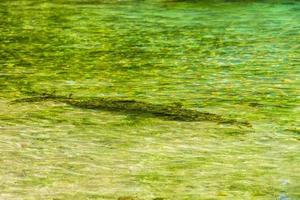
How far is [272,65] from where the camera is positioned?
10.1ft

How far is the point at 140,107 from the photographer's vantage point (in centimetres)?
251

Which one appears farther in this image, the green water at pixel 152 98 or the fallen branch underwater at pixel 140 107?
the fallen branch underwater at pixel 140 107

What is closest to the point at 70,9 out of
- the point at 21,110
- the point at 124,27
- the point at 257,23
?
the point at 124,27

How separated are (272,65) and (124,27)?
1.00 m

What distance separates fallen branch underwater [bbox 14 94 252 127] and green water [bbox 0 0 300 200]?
40mm

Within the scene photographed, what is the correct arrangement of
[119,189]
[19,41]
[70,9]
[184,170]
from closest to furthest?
[119,189] < [184,170] < [19,41] < [70,9]

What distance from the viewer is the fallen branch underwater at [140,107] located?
2.37 metres

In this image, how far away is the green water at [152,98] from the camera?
1.82 meters

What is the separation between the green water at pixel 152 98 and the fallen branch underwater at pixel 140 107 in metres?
0.04

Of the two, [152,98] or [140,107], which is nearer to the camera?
[140,107]

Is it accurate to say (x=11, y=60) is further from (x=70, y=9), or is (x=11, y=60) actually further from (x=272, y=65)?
(x=70, y=9)

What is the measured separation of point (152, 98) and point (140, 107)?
0.12 metres

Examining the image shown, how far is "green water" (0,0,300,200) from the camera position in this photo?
1818mm

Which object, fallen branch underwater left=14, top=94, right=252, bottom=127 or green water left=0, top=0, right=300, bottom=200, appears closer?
green water left=0, top=0, right=300, bottom=200
